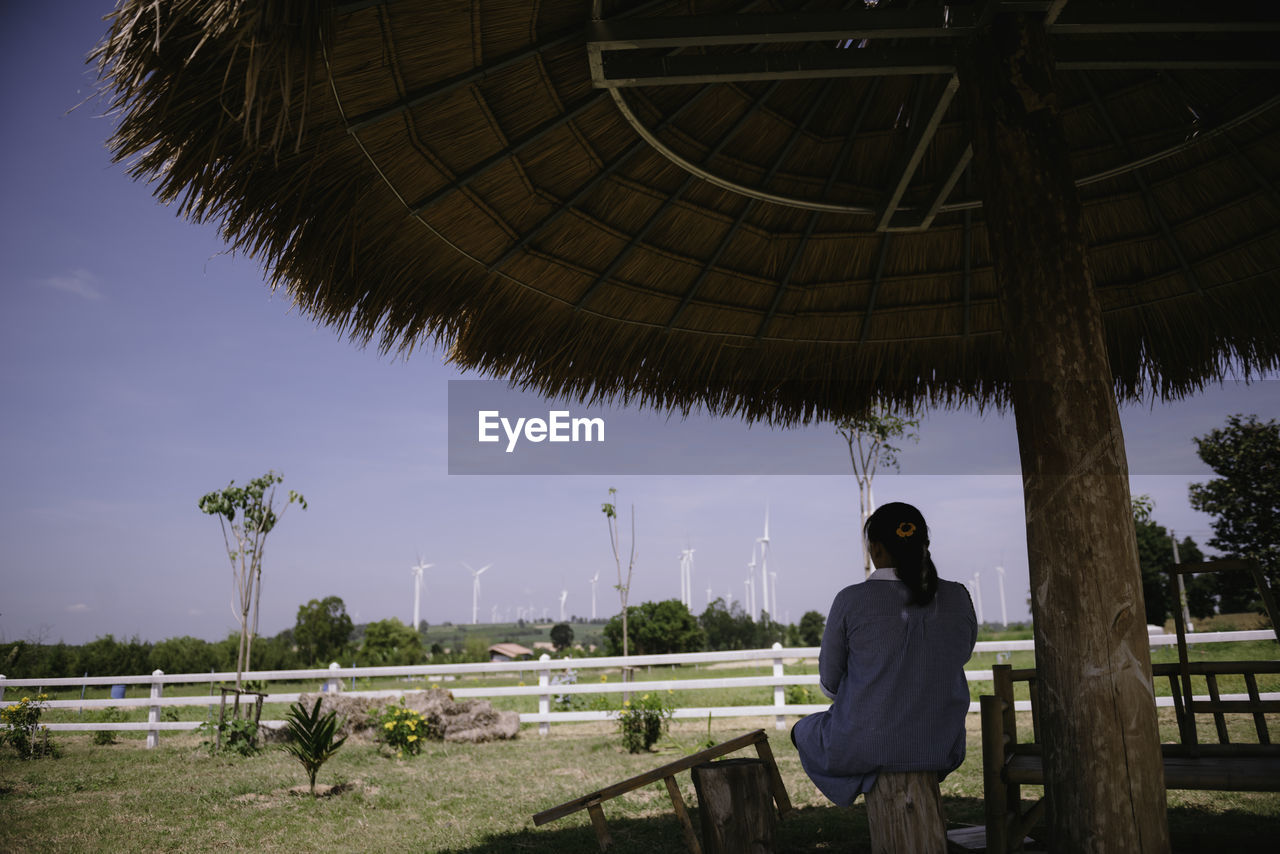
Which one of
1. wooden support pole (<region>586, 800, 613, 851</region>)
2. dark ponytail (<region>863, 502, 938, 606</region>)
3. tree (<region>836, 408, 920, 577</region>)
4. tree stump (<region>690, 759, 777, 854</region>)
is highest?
tree (<region>836, 408, 920, 577</region>)

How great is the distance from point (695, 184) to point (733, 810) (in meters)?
2.50

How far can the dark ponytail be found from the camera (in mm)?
2463

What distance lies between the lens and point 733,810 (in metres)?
2.78

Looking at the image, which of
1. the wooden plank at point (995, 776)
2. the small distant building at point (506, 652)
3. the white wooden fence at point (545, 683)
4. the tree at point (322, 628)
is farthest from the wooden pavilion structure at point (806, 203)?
the small distant building at point (506, 652)

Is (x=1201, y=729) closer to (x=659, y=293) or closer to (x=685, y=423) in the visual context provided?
(x=685, y=423)

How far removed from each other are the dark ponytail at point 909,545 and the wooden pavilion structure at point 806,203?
438 mm

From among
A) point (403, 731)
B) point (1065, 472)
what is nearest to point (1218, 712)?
point (1065, 472)

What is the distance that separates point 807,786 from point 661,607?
3670 cm

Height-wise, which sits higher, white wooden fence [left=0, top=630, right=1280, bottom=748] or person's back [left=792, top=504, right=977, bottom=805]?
person's back [left=792, top=504, right=977, bottom=805]

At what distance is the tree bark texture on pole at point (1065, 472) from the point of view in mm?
1873

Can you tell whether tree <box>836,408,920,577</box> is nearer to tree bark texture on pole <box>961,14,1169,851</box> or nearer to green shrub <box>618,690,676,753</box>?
green shrub <box>618,690,676,753</box>

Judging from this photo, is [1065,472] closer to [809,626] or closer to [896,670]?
[896,670]

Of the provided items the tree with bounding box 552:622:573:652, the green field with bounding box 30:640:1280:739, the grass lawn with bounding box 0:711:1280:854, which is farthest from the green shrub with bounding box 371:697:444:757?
the tree with bounding box 552:622:573:652

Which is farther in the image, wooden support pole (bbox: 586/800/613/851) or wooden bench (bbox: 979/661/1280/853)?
wooden support pole (bbox: 586/800/613/851)
